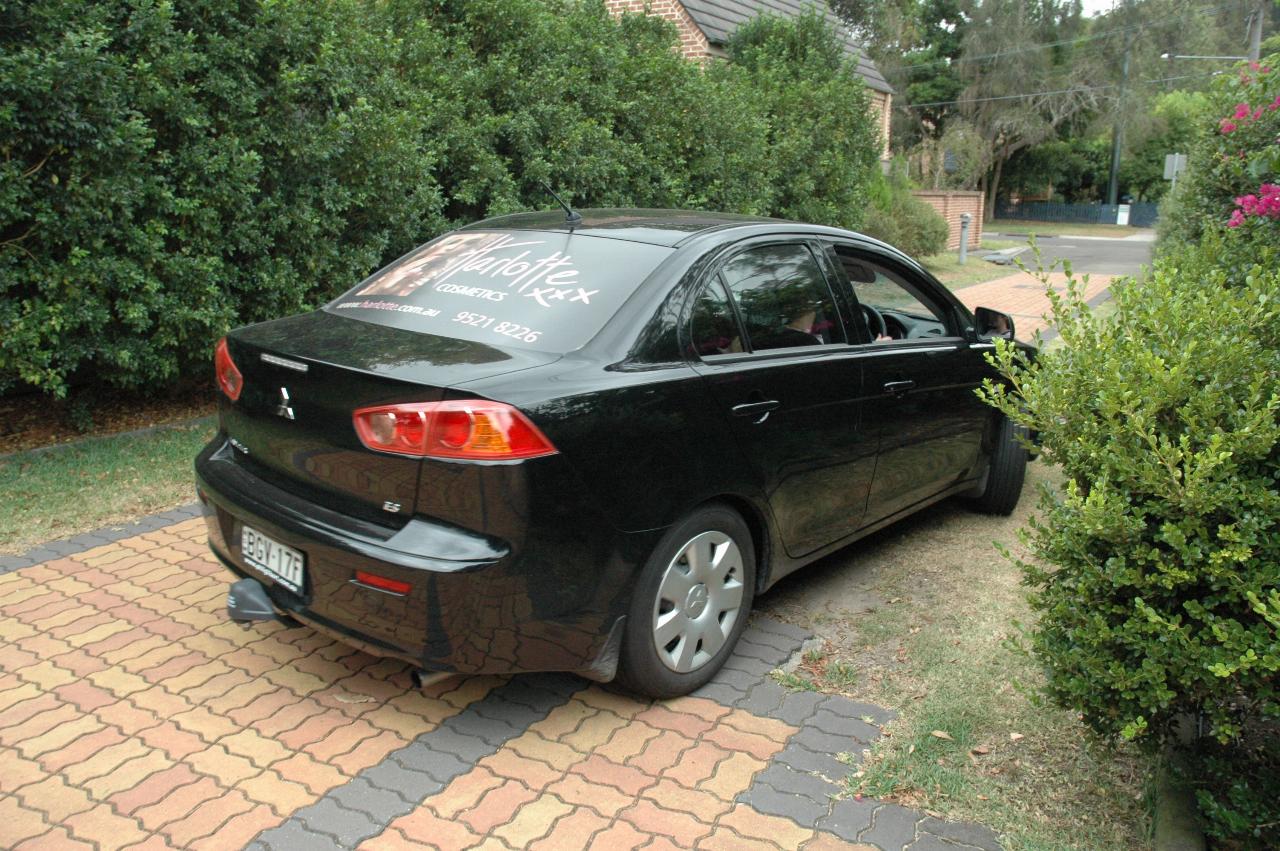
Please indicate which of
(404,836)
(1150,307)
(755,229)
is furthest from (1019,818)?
(755,229)

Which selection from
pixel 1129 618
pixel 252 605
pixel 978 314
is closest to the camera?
pixel 1129 618

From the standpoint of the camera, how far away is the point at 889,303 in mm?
5059

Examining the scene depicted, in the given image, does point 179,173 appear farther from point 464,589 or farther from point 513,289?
point 464,589

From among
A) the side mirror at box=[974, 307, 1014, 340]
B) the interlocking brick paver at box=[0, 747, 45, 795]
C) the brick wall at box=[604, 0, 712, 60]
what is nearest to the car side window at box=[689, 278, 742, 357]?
the side mirror at box=[974, 307, 1014, 340]

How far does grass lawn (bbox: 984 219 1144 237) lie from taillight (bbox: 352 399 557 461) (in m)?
44.3

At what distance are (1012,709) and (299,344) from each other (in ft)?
9.30

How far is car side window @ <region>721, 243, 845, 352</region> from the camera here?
3773 mm

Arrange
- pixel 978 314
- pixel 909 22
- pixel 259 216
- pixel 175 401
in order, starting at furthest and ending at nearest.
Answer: pixel 909 22
pixel 175 401
pixel 259 216
pixel 978 314

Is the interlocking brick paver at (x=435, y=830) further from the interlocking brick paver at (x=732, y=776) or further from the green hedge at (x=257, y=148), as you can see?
the green hedge at (x=257, y=148)

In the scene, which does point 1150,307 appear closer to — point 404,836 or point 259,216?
point 404,836

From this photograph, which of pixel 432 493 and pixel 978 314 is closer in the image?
pixel 432 493

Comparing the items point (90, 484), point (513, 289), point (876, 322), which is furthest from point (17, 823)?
point (876, 322)

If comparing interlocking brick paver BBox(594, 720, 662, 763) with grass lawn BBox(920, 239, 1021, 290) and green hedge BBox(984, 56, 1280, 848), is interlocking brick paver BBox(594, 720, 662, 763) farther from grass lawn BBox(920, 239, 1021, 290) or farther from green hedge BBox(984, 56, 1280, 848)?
grass lawn BBox(920, 239, 1021, 290)

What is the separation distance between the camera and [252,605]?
3229mm
